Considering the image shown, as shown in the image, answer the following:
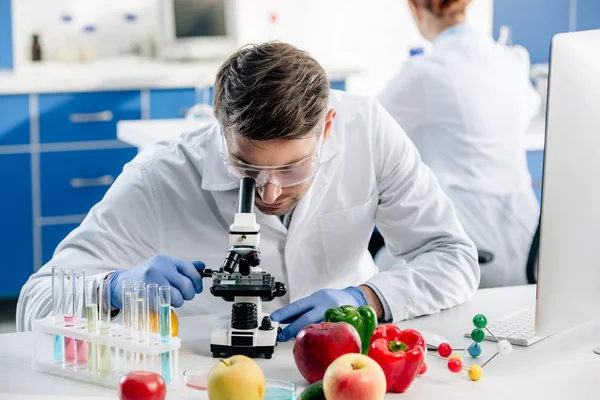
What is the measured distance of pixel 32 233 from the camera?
4898 mm

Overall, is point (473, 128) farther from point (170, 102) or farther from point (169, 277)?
point (170, 102)

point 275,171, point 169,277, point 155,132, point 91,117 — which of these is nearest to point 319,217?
point 275,171

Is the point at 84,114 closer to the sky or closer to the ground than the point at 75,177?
closer to the sky

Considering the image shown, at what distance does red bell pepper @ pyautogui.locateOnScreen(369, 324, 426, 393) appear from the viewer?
5.04 feet

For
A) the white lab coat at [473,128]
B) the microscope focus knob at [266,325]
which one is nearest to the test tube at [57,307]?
the microscope focus knob at [266,325]

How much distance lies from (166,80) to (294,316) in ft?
10.8

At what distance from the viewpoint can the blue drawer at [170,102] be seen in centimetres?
504

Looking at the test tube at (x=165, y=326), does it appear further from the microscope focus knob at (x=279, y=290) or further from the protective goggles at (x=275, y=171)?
the protective goggles at (x=275, y=171)

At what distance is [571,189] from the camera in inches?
62.2

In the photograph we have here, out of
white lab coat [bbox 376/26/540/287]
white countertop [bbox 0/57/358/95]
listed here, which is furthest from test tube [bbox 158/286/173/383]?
white countertop [bbox 0/57/358/95]

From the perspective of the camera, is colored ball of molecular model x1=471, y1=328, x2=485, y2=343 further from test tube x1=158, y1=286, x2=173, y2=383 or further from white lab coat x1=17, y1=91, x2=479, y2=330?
test tube x1=158, y1=286, x2=173, y2=383

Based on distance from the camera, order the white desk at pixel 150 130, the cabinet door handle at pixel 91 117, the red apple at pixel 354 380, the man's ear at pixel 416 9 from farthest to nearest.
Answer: the cabinet door handle at pixel 91 117 < the white desk at pixel 150 130 < the man's ear at pixel 416 9 < the red apple at pixel 354 380

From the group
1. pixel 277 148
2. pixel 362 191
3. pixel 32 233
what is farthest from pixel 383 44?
pixel 277 148

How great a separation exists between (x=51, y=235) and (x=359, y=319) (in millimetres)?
3554
